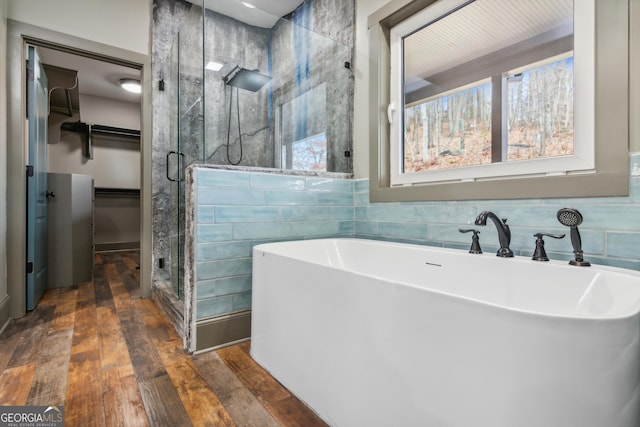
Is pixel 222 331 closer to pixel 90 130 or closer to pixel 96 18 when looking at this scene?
pixel 96 18

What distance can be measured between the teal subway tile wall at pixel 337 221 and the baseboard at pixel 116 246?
4.47m

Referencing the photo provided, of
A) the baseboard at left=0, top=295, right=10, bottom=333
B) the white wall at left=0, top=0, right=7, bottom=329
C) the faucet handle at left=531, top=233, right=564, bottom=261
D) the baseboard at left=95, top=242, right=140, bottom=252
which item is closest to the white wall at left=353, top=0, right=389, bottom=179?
the faucet handle at left=531, top=233, right=564, bottom=261

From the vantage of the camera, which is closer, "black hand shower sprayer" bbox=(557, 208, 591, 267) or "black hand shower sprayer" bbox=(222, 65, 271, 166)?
"black hand shower sprayer" bbox=(557, 208, 591, 267)

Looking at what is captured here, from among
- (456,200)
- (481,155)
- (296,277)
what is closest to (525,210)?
(456,200)

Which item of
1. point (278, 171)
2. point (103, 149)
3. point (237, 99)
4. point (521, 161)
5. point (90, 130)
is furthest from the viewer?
point (103, 149)

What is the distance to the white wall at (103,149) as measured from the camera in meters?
4.72

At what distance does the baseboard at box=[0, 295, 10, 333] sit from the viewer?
187 cm

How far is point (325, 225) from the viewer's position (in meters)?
2.11

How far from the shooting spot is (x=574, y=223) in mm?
1074

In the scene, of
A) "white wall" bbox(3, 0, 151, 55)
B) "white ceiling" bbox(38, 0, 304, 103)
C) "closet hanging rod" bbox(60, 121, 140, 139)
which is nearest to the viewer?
"white wall" bbox(3, 0, 151, 55)

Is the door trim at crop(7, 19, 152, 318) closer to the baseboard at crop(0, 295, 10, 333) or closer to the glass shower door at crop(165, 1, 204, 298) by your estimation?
the baseboard at crop(0, 295, 10, 333)

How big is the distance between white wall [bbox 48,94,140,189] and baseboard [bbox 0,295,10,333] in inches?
140

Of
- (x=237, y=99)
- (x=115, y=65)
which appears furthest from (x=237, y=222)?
(x=115, y=65)

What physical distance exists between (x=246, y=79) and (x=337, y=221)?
1.50m
